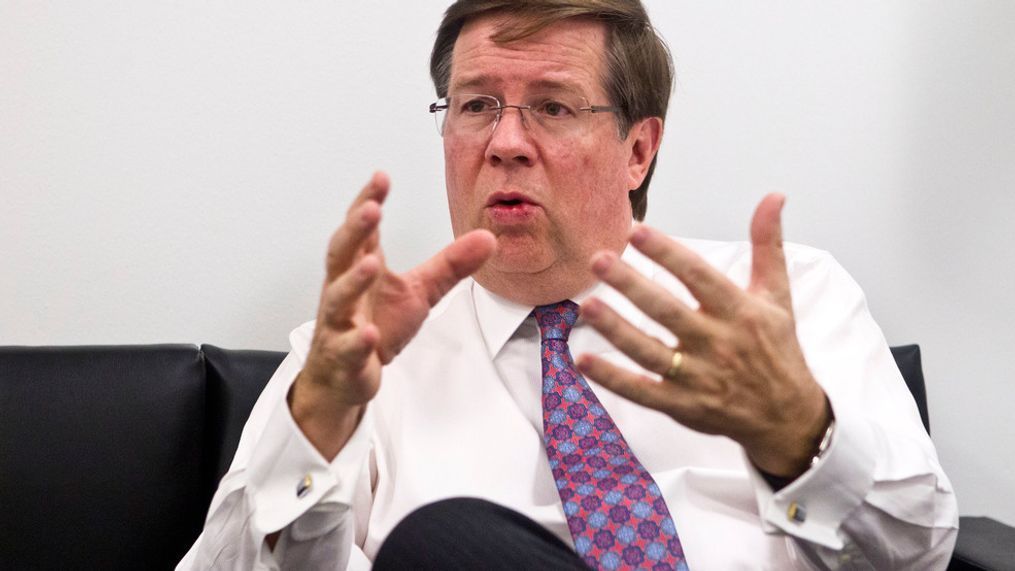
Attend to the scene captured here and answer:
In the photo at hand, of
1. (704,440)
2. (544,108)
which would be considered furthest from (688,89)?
(704,440)

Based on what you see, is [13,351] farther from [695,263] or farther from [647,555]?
[695,263]

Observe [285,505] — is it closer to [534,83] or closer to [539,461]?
[539,461]

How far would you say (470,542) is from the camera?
3.38 ft

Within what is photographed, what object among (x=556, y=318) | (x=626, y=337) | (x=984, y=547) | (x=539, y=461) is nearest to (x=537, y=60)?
(x=556, y=318)

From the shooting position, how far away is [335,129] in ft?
6.23

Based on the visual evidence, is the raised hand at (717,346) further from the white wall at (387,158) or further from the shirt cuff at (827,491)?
the white wall at (387,158)

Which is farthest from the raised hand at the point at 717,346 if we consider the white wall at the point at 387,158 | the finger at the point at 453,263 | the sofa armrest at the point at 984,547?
the white wall at the point at 387,158

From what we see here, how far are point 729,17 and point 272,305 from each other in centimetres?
106

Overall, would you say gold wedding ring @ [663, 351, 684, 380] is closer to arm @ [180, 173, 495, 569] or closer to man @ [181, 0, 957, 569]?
man @ [181, 0, 957, 569]

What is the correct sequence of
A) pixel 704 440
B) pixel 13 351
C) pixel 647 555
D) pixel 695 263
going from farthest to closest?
pixel 13 351 → pixel 704 440 → pixel 647 555 → pixel 695 263

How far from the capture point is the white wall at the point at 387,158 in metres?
1.77

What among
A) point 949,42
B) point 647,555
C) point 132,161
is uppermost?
point 949,42

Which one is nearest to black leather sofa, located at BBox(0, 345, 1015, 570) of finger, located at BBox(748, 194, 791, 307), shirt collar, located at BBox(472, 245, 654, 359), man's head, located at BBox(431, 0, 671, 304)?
shirt collar, located at BBox(472, 245, 654, 359)

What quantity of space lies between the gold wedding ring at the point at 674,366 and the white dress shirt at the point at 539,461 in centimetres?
19
